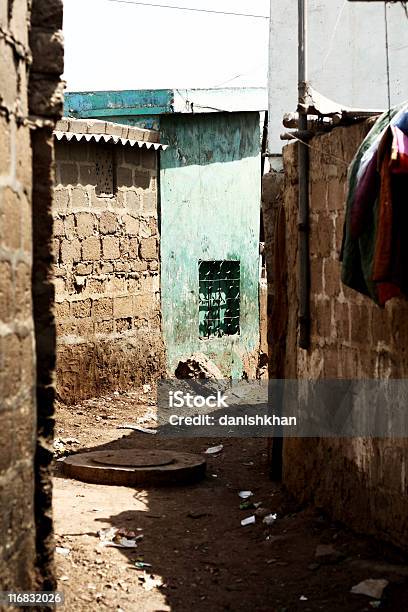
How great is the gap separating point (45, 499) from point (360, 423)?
239 cm

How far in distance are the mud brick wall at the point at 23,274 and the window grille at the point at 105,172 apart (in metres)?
7.15

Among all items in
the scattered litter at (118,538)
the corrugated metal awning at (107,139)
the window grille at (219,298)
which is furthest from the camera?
the window grille at (219,298)

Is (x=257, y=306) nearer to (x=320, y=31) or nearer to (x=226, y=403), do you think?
(x=226, y=403)

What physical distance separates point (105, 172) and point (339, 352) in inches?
218

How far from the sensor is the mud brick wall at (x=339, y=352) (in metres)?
5.35

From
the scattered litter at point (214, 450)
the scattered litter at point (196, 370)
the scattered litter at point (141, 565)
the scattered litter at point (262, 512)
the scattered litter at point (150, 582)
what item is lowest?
the scattered litter at point (150, 582)

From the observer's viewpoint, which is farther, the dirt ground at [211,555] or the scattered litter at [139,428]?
the scattered litter at [139,428]

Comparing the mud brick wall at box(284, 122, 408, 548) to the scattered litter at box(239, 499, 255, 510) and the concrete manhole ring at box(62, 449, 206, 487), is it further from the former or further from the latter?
the concrete manhole ring at box(62, 449, 206, 487)

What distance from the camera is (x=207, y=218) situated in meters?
13.2

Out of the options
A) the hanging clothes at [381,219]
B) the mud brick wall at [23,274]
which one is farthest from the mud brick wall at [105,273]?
the mud brick wall at [23,274]

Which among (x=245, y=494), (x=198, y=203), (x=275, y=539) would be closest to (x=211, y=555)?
(x=275, y=539)

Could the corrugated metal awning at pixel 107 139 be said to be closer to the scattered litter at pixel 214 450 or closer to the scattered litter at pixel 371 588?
the scattered litter at pixel 214 450

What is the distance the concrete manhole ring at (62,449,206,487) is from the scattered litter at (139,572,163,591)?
212 cm

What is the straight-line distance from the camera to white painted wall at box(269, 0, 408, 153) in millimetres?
13891
